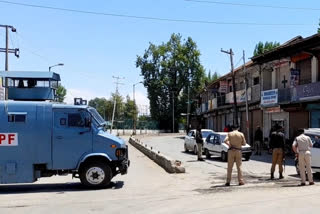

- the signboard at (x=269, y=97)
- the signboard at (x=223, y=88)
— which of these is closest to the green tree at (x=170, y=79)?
the signboard at (x=223, y=88)

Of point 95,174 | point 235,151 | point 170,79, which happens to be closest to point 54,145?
point 95,174

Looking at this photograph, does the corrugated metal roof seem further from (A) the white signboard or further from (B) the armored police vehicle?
(A) the white signboard

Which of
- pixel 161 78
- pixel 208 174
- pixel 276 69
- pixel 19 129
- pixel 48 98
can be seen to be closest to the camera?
pixel 19 129

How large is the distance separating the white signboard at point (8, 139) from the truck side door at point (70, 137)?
1035 mm

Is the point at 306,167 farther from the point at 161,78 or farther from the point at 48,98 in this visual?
the point at 161,78

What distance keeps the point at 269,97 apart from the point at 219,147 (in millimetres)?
9540

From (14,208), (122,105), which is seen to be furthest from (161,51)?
(14,208)

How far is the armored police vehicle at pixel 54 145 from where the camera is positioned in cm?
1255

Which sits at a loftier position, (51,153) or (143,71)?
(143,71)

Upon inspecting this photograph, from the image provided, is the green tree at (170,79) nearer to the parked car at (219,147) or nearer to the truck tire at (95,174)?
the parked car at (219,147)

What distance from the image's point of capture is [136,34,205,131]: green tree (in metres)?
82.9

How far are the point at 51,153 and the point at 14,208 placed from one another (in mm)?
3060

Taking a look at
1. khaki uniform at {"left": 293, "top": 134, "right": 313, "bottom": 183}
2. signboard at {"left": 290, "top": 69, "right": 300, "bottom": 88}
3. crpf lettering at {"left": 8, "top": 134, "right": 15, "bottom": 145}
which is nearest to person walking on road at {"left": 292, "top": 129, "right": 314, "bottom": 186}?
khaki uniform at {"left": 293, "top": 134, "right": 313, "bottom": 183}

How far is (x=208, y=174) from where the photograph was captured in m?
16.8
